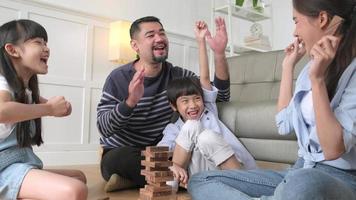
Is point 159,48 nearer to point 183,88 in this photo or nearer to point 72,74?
point 183,88

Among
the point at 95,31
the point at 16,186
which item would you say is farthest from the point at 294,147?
the point at 95,31

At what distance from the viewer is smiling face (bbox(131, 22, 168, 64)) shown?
163 cm

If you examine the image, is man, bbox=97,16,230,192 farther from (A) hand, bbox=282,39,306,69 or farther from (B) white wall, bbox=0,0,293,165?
(B) white wall, bbox=0,0,293,165

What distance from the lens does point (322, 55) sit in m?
0.63

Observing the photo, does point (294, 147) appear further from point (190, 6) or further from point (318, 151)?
point (190, 6)

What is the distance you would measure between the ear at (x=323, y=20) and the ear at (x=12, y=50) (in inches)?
32.1

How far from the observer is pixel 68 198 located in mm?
916

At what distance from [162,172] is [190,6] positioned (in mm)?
2511

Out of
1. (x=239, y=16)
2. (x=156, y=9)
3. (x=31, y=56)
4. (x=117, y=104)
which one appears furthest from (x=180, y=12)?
(x=31, y=56)

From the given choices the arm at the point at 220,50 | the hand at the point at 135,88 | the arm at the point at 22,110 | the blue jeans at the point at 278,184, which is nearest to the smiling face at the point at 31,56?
the arm at the point at 22,110

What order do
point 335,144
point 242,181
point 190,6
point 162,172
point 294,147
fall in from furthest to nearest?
1. point 190,6
2. point 294,147
3. point 162,172
4. point 242,181
5. point 335,144

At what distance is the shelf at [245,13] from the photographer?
10.7ft

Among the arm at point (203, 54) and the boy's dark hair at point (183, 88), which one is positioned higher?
the arm at point (203, 54)

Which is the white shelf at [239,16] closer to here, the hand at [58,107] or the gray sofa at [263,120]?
the gray sofa at [263,120]
